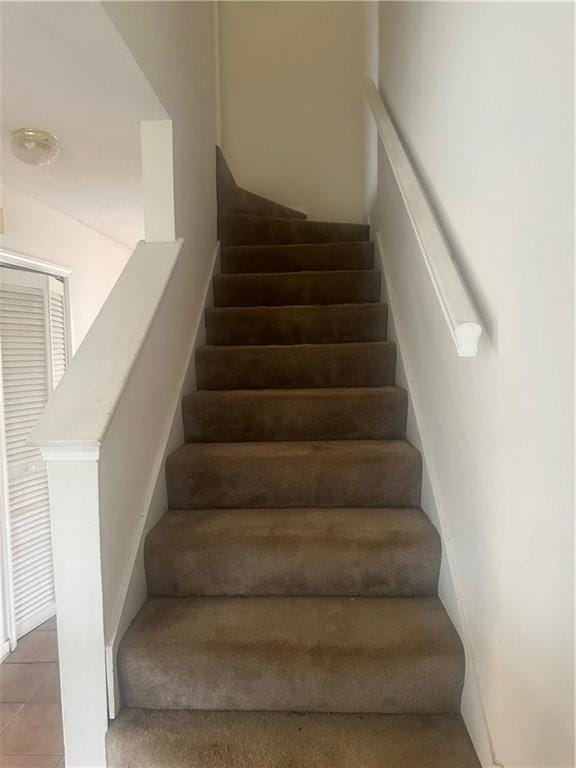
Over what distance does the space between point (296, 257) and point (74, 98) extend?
1.38 metres

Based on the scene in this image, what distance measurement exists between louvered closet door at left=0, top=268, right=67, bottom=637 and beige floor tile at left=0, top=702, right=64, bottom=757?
576 mm

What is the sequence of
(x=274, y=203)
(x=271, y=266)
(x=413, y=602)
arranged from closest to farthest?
(x=413, y=602)
(x=271, y=266)
(x=274, y=203)

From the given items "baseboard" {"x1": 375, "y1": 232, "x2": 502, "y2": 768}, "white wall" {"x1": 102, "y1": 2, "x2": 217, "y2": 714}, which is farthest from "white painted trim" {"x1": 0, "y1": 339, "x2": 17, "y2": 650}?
"baseboard" {"x1": 375, "y1": 232, "x2": 502, "y2": 768}

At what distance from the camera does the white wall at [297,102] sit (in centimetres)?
320

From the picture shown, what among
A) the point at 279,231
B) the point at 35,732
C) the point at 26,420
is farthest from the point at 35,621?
the point at 279,231

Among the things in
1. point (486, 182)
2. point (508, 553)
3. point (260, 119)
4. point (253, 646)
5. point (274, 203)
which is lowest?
point (253, 646)

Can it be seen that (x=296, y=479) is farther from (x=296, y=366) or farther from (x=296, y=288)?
(x=296, y=288)

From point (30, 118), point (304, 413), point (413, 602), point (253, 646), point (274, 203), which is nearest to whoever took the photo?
point (253, 646)

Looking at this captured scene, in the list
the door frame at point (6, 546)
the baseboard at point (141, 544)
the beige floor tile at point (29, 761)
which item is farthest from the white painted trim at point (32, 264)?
the beige floor tile at point (29, 761)

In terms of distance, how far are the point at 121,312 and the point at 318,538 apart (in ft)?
3.03

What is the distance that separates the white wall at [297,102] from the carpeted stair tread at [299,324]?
57.8 inches

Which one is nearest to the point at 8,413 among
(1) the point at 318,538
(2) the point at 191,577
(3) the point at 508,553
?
(2) the point at 191,577

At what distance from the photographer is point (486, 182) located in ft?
3.21

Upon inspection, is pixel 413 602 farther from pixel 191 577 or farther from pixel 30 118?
pixel 30 118
